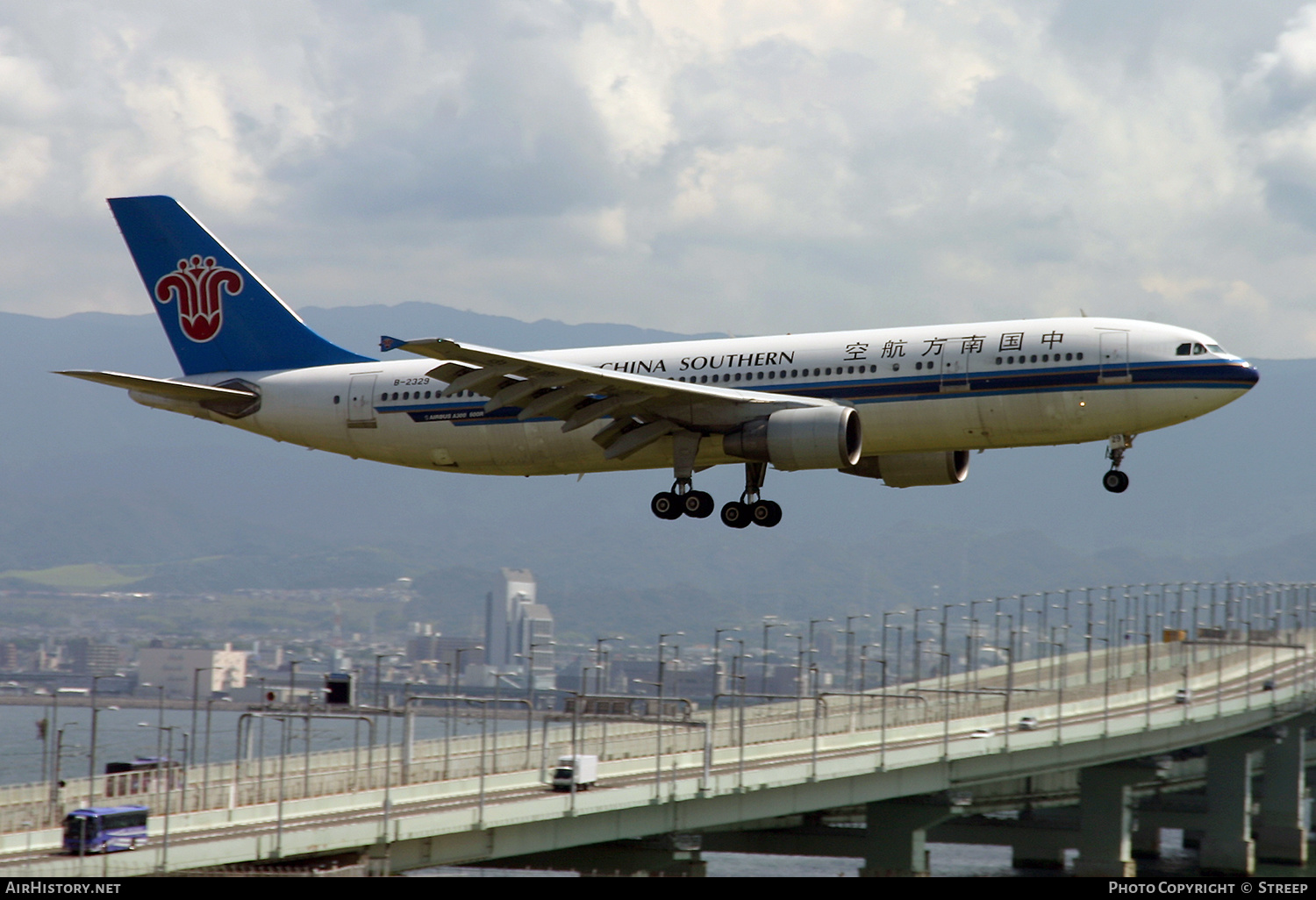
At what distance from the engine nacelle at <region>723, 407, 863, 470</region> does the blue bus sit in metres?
21.6

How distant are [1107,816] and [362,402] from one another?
7576 centimetres

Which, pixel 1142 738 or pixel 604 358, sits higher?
pixel 604 358

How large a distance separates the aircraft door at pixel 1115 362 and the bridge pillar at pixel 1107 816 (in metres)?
71.5

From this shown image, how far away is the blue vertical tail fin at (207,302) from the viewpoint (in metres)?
63.7

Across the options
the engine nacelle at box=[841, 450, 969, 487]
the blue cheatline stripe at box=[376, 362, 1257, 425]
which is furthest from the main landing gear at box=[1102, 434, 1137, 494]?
the engine nacelle at box=[841, 450, 969, 487]

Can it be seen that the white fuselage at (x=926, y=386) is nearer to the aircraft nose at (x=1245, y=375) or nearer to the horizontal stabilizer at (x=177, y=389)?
the aircraft nose at (x=1245, y=375)

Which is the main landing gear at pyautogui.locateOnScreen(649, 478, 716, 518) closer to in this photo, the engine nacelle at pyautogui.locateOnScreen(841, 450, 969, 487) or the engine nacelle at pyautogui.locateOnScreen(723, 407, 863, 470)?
the engine nacelle at pyautogui.locateOnScreen(723, 407, 863, 470)

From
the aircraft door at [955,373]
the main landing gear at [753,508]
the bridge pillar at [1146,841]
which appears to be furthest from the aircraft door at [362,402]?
the bridge pillar at [1146,841]

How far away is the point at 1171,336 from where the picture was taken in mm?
50125

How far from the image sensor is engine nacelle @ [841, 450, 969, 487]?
56188mm

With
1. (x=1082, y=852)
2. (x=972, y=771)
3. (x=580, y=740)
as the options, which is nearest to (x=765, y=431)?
(x=580, y=740)

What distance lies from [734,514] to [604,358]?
7.38m

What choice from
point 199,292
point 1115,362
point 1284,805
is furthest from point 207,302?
point 1284,805
